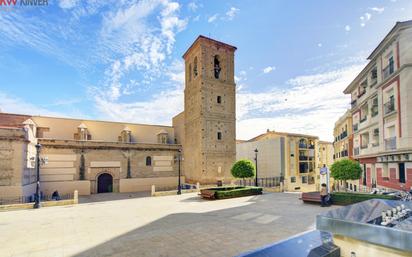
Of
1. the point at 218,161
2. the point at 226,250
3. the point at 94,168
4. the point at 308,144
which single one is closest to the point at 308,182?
the point at 308,144

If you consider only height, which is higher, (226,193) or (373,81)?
(373,81)

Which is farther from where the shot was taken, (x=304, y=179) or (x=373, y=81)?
(x=304, y=179)

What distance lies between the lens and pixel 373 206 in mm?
6879

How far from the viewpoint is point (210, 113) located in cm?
2644

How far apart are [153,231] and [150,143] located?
19649 mm

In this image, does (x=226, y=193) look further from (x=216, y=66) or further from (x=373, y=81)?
(x=216, y=66)

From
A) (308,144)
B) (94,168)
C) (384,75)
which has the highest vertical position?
(384,75)

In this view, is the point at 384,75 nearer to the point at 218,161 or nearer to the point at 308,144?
the point at 218,161

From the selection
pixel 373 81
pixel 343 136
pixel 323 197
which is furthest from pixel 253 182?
pixel 373 81

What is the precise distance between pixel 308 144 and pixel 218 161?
67.4ft

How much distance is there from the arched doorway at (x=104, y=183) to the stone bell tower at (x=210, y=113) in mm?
8862

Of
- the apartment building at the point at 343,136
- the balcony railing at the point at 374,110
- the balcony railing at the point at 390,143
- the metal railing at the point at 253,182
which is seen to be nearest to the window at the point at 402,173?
the balcony railing at the point at 390,143

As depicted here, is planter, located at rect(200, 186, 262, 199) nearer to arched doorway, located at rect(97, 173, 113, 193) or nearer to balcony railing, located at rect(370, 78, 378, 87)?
arched doorway, located at rect(97, 173, 113, 193)

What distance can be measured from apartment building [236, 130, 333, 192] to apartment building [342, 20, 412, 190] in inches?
511
